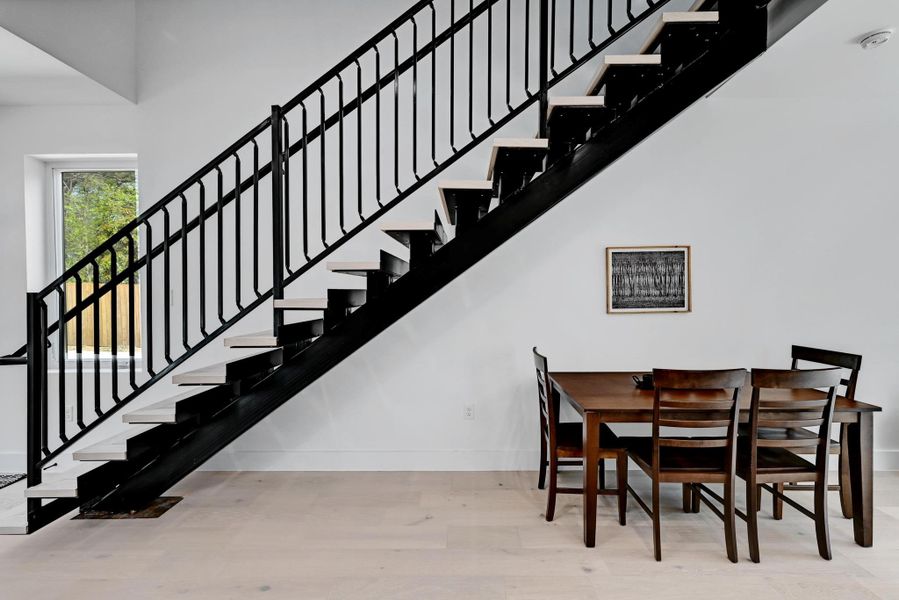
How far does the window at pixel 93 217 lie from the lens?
4.08m

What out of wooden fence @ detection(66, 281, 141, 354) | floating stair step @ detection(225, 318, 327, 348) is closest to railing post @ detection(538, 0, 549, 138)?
floating stair step @ detection(225, 318, 327, 348)

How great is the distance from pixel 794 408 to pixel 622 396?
0.78 m

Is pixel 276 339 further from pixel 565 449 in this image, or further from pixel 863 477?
pixel 863 477

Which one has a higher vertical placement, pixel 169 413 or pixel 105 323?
pixel 105 323

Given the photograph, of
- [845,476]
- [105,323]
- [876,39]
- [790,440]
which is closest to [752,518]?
[790,440]

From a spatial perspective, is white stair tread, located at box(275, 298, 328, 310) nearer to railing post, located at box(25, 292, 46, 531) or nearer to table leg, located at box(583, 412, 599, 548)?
railing post, located at box(25, 292, 46, 531)

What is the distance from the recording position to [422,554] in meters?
2.59

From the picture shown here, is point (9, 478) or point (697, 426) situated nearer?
point (697, 426)

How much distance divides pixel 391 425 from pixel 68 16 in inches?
131

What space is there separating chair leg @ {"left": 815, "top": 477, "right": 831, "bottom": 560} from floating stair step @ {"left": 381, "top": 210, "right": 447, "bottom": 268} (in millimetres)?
2160

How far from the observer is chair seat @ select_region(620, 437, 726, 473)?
257cm

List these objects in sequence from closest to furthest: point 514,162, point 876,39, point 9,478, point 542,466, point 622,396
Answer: point 514,162 → point 876,39 → point 622,396 → point 542,466 → point 9,478

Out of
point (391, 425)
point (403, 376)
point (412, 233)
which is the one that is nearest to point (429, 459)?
point (391, 425)

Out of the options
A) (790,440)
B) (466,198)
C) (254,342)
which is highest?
(466,198)
